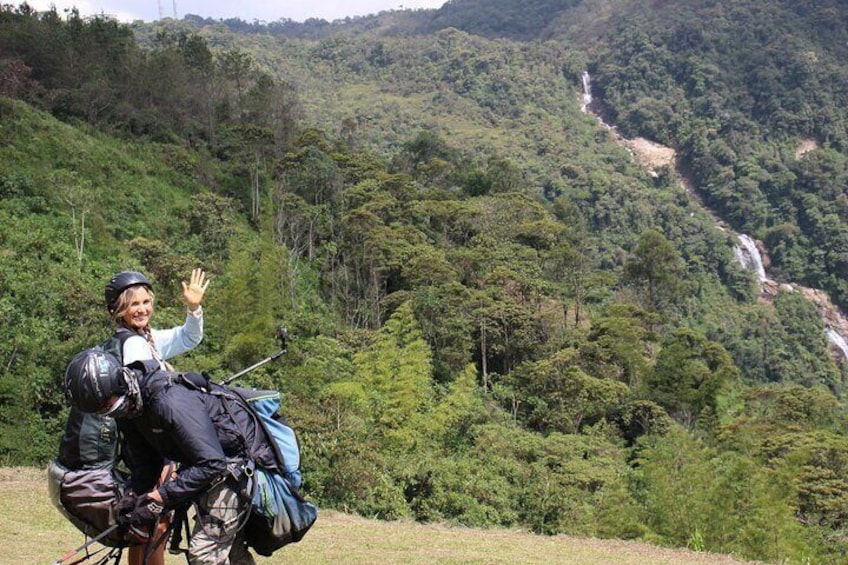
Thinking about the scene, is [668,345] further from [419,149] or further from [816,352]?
[816,352]

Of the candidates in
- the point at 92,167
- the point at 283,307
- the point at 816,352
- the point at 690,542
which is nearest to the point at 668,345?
the point at 283,307

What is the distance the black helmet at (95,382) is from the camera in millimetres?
3023

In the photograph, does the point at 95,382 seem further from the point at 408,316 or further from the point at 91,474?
the point at 408,316

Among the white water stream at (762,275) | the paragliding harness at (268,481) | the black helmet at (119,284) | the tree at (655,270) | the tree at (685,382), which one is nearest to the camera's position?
the paragliding harness at (268,481)

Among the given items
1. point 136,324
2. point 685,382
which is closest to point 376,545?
point 136,324

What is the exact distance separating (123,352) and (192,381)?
15.1 inches

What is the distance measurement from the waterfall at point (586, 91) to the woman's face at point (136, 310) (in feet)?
309

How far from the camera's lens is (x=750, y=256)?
66.3m

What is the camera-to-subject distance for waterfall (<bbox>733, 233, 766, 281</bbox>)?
64.6 m

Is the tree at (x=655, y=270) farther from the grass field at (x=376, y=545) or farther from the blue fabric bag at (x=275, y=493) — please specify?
the blue fabric bag at (x=275, y=493)

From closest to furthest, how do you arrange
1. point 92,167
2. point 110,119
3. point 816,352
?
point 92,167 < point 110,119 < point 816,352

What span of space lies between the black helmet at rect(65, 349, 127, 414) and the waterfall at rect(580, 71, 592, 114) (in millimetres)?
94694

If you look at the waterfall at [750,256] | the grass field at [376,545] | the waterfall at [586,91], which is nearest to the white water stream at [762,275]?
the waterfall at [750,256]

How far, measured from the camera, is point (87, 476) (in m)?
3.37
